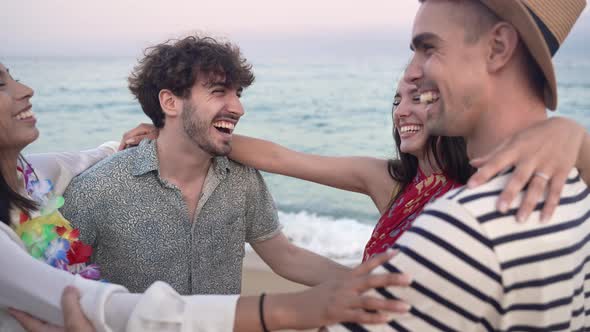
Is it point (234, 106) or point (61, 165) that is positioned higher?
point (234, 106)

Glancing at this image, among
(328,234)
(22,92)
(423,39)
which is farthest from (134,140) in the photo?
(328,234)

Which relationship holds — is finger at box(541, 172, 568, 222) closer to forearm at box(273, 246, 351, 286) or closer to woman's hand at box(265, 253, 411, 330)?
woman's hand at box(265, 253, 411, 330)

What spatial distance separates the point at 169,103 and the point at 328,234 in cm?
679

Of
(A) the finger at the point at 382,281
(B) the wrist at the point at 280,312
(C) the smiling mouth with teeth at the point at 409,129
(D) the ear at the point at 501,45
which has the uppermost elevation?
(D) the ear at the point at 501,45

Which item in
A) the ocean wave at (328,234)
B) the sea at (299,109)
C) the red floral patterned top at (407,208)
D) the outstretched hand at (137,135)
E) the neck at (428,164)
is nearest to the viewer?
the red floral patterned top at (407,208)

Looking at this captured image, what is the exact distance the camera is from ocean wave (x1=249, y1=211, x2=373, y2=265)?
8.48 metres

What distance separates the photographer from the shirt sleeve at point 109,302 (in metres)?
1.54

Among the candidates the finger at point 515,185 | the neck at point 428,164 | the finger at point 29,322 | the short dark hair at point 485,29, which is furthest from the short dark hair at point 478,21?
the finger at point 29,322

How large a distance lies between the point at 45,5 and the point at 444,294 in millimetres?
25641

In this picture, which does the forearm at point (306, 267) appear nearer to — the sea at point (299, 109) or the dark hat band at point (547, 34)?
the dark hat band at point (547, 34)

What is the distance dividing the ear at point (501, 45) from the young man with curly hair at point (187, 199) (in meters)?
1.70

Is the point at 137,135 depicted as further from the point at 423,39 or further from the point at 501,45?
the point at 501,45

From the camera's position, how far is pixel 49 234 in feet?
7.63

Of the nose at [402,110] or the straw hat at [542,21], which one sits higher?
the straw hat at [542,21]
